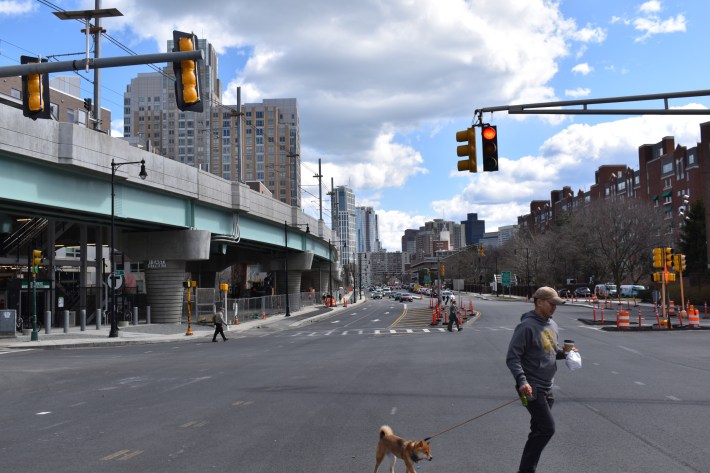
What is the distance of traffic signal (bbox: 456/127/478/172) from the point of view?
15367mm

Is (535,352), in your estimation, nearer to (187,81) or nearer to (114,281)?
(187,81)

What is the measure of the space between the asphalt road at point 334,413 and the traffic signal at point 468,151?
501 centimetres

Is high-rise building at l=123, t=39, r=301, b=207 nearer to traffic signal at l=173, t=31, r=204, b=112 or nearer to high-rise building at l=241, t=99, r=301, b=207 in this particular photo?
high-rise building at l=241, t=99, r=301, b=207

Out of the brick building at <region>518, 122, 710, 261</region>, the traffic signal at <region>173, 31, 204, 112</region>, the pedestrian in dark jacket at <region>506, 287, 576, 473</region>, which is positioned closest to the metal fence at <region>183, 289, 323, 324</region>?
the traffic signal at <region>173, 31, 204, 112</region>

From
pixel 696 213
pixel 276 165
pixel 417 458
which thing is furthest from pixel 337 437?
pixel 276 165

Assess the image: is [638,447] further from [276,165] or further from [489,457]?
[276,165]

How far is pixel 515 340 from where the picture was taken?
225 inches

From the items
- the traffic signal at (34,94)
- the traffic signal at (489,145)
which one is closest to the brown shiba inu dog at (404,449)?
the traffic signal at (34,94)

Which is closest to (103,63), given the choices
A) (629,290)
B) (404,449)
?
(404,449)

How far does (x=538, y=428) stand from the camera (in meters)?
5.59

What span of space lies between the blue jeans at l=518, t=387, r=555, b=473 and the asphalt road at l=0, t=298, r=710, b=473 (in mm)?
1056

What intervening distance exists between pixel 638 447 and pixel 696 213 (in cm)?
7823

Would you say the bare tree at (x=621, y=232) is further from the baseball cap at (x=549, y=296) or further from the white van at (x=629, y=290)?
the baseball cap at (x=549, y=296)

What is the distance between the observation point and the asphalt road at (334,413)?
23.3 feet
